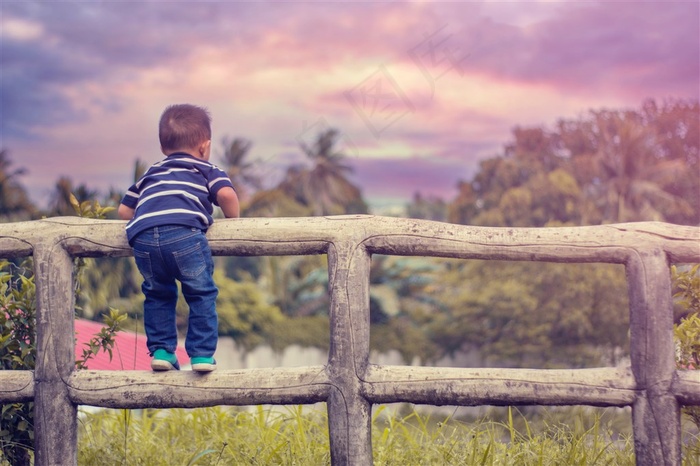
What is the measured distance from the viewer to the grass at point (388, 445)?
3402mm

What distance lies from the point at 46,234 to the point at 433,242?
1636mm

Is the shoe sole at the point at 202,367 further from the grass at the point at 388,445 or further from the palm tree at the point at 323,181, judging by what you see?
the palm tree at the point at 323,181

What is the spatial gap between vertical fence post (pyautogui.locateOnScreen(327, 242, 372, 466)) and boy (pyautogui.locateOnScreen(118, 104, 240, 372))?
509mm

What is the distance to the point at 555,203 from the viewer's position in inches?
1220

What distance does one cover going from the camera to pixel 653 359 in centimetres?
309

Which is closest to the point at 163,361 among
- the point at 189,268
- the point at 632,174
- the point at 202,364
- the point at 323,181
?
the point at 202,364

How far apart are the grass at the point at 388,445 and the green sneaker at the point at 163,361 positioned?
1.27 ft

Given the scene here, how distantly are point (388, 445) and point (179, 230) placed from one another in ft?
4.95

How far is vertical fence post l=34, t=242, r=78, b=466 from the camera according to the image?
321 centimetres

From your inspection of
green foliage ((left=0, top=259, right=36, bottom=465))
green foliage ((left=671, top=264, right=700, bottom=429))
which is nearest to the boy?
green foliage ((left=0, top=259, right=36, bottom=465))

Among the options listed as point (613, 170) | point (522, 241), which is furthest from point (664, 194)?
point (522, 241)

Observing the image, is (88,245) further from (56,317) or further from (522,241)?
(522,241)

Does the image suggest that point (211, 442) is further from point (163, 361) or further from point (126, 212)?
point (126, 212)

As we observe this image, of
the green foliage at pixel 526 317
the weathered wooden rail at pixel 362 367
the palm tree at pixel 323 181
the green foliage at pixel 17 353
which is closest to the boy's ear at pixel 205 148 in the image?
the weathered wooden rail at pixel 362 367
